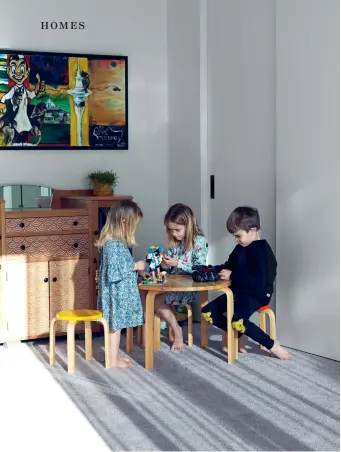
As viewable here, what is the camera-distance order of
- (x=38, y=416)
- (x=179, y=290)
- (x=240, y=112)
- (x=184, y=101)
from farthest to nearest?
1. (x=184, y=101)
2. (x=240, y=112)
3. (x=179, y=290)
4. (x=38, y=416)

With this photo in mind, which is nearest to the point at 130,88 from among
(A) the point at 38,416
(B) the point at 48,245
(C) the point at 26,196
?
(C) the point at 26,196

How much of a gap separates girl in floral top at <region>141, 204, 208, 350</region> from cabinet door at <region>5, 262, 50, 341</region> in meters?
0.87

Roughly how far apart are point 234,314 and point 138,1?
294 cm

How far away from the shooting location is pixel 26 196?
6180 millimetres

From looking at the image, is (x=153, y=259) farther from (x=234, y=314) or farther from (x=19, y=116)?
(x=19, y=116)

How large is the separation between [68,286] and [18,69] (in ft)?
5.65

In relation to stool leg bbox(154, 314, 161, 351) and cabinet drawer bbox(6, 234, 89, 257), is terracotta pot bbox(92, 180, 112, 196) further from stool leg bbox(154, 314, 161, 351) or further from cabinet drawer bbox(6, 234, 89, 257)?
stool leg bbox(154, 314, 161, 351)

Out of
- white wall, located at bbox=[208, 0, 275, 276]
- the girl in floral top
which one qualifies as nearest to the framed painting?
white wall, located at bbox=[208, 0, 275, 276]

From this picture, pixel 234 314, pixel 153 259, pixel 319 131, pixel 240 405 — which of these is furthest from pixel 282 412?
pixel 319 131

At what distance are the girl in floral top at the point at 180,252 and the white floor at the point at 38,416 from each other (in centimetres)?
92

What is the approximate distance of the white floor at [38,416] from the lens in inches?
144

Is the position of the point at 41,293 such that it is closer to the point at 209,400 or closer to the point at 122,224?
the point at 122,224

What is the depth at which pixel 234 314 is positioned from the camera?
5.04m

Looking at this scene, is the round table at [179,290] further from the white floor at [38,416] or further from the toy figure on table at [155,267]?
the white floor at [38,416]
